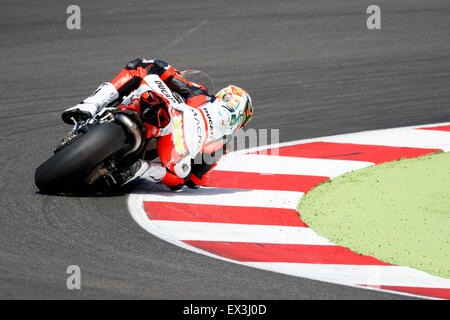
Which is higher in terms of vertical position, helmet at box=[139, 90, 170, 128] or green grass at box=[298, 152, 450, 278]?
helmet at box=[139, 90, 170, 128]

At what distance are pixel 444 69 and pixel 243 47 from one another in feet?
8.47

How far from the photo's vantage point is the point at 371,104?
1020 centimetres

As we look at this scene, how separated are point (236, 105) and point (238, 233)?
1.43 metres

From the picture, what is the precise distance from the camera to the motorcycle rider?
7.12m

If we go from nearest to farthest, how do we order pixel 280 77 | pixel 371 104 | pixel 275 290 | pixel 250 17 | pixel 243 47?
pixel 275 290 → pixel 371 104 → pixel 280 77 → pixel 243 47 → pixel 250 17

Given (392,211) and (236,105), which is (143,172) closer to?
(236,105)

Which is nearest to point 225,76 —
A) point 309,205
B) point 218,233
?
point 309,205

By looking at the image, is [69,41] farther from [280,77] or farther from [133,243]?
[133,243]

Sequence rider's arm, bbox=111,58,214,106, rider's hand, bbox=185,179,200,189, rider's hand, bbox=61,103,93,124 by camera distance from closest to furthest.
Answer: rider's hand, bbox=61,103,93,124 → rider's arm, bbox=111,58,214,106 → rider's hand, bbox=185,179,200,189

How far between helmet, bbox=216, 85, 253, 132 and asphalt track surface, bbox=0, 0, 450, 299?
49.6 inches

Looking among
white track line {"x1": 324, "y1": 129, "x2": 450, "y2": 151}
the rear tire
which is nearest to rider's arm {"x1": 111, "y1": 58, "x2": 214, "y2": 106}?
the rear tire

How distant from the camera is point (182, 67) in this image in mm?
11102

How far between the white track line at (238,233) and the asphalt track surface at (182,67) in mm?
285

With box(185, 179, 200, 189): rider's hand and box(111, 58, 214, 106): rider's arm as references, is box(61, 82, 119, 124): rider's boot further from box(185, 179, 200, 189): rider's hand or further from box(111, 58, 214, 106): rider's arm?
box(185, 179, 200, 189): rider's hand
